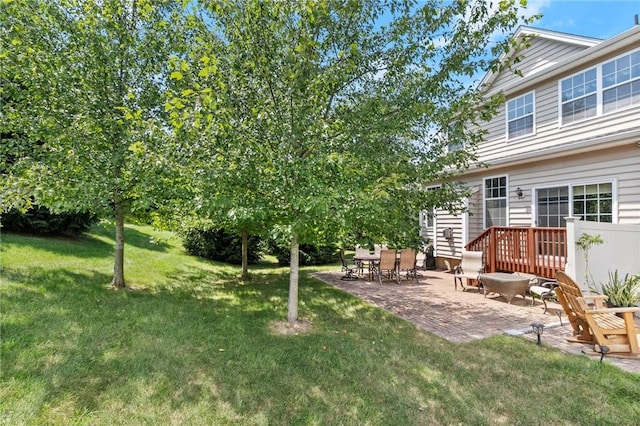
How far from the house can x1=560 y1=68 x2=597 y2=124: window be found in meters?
0.03

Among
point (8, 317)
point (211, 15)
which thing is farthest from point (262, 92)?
point (8, 317)

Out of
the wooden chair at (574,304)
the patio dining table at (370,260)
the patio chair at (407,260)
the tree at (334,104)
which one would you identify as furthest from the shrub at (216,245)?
the wooden chair at (574,304)

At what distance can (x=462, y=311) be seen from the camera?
6820 millimetres

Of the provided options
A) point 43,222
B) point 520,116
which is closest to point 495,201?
point 520,116

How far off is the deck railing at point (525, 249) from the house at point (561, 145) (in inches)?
1.9

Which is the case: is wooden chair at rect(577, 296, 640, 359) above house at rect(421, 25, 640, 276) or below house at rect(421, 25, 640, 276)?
below

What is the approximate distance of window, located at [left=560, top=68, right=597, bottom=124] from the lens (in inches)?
345

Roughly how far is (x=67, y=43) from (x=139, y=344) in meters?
5.82

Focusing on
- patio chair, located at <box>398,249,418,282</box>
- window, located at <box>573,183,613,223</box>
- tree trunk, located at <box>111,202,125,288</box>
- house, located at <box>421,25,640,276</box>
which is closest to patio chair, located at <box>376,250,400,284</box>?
patio chair, located at <box>398,249,418,282</box>

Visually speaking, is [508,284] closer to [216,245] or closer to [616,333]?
[616,333]

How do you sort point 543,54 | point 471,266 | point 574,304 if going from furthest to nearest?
point 543,54 → point 471,266 → point 574,304

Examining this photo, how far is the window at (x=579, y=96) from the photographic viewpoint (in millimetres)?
8766

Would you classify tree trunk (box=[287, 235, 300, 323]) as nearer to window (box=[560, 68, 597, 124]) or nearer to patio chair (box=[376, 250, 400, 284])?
patio chair (box=[376, 250, 400, 284])

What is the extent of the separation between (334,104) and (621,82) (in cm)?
760
